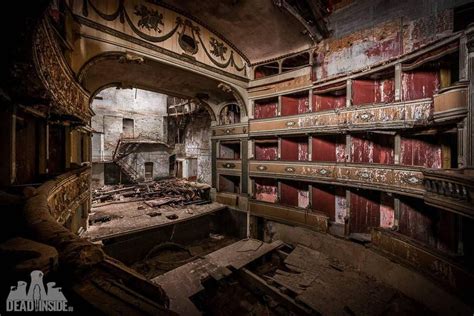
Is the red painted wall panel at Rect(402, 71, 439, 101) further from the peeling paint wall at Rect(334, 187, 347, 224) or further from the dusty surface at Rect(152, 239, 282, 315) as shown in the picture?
the dusty surface at Rect(152, 239, 282, 315)

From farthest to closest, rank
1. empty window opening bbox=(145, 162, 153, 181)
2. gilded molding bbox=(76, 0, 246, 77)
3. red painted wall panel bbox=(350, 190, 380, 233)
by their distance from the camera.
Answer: empty window opening bbox=(145, 162, 153, 181) → red painted wall panel bbox=(350, 190, 380, 233) → gilded molding bbox=(76, 0, 246, 77)

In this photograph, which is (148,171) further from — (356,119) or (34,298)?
(34,298)

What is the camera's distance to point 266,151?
10109 millimetres

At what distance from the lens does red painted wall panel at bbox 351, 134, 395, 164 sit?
6.54m

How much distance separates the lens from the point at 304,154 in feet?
28.8

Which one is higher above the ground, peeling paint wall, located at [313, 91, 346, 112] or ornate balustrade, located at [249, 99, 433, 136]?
peeling paint wall, located at [313, 91, 346, 112]

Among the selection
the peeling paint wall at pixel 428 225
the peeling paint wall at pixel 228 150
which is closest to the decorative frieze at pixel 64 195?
the peeling paint wall at pixel 228 150

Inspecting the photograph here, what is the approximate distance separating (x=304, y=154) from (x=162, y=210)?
7061 mm

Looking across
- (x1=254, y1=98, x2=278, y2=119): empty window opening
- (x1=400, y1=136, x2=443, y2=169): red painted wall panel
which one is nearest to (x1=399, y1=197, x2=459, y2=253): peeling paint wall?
(x1=400, y1=136, x2=443, y2=169): red painted wall panel

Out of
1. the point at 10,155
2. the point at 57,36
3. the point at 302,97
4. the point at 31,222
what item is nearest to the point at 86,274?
the point at 31,222

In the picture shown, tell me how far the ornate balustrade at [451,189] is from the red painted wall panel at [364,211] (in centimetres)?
230

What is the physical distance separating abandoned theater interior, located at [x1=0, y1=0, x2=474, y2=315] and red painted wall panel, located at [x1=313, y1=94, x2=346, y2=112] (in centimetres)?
5

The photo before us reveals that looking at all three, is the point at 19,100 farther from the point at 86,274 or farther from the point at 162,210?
the point at 162,210

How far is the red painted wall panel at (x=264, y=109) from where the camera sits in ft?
32.1
